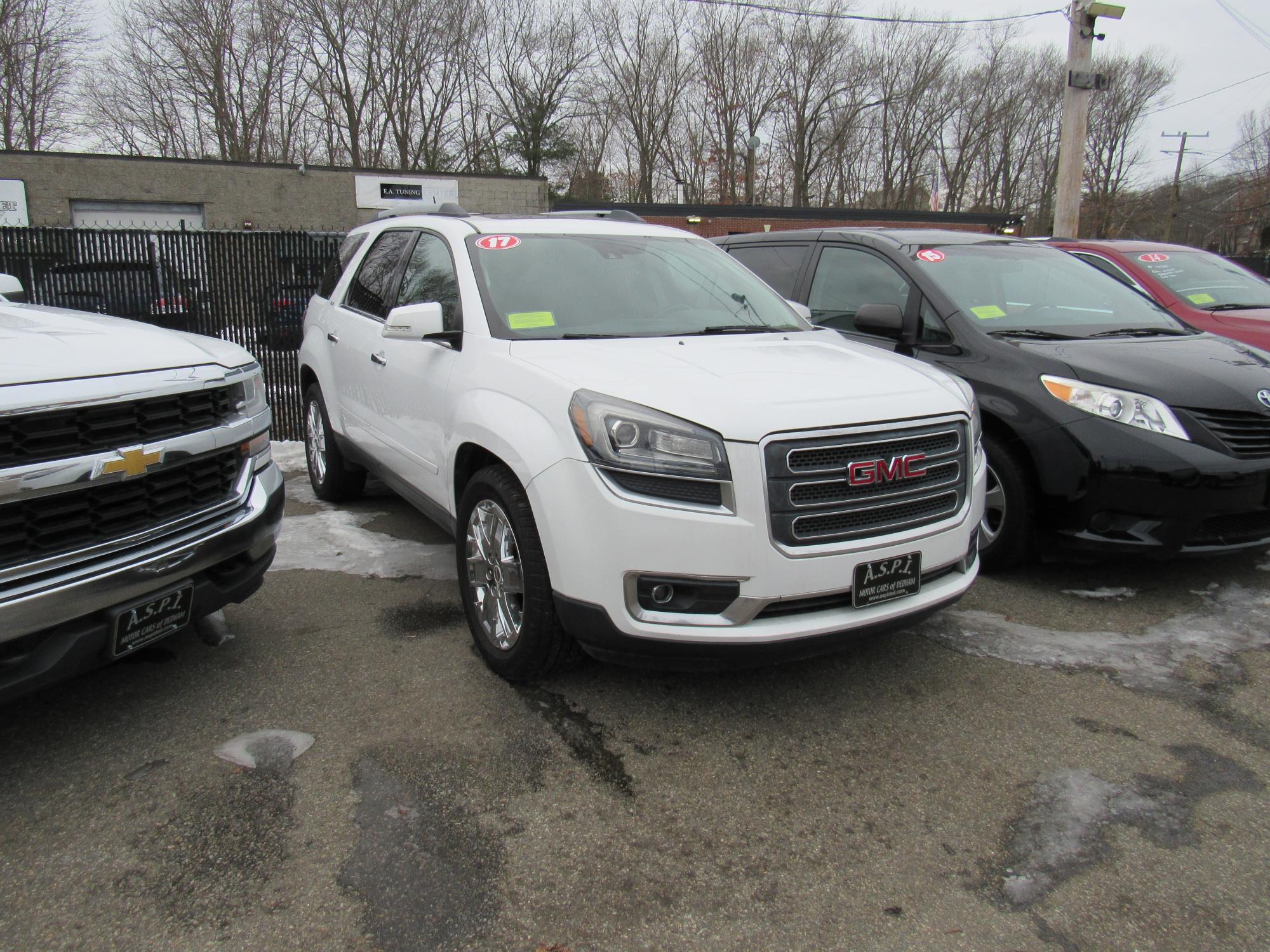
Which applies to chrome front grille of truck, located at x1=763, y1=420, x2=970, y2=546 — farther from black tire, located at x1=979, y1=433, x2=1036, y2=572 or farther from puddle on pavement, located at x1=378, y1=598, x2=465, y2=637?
puddle on pavement, located at x1=378, y1=598, x2=465, y2=637

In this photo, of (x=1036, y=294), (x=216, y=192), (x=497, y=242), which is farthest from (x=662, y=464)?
(x=216, y=192)

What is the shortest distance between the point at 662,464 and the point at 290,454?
5.86 metres

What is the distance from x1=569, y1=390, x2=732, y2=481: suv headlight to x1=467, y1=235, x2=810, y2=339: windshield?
0.86 metres

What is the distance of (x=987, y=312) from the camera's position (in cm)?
486

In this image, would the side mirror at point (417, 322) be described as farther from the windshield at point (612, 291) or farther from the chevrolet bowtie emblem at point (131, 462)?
the chevrolet bowtie emblem at point (131, 462)

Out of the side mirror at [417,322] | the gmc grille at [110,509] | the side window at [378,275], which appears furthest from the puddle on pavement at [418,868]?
the side window at [378,275]

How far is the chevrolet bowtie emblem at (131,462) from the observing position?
2.57 metres

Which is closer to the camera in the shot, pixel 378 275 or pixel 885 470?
pixel 885 470

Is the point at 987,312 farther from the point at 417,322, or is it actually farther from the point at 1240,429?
the point at 417,322

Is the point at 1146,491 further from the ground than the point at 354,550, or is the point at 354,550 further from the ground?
the point at 1146,491

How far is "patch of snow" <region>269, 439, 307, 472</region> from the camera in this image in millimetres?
7223

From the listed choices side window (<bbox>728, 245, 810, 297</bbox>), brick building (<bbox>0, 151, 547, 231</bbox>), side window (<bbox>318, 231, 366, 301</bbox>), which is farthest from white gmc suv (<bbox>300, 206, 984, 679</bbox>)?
brick building (<bbox>0, 151, 547, 231</bbox>)

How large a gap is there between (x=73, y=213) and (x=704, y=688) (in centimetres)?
2697

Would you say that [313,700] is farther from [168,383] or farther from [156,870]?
[168,383]
